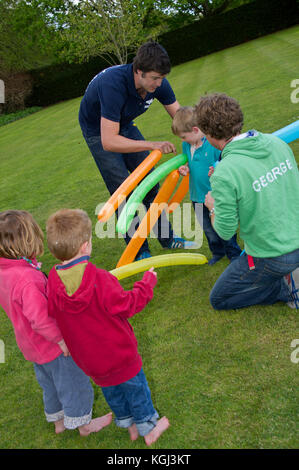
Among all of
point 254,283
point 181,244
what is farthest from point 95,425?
point 181,244

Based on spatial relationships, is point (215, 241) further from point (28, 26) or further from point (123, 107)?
point (28, 26)

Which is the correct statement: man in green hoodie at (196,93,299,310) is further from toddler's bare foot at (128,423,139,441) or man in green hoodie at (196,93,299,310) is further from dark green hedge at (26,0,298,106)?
dark green hedge at (26,0,298,106)

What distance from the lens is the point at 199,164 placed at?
145 inches

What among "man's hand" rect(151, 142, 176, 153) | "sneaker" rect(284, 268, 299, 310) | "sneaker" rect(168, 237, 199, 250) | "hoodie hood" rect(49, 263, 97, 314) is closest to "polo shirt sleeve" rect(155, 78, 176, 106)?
"man's hand" rect(151, 142, 176, 153)

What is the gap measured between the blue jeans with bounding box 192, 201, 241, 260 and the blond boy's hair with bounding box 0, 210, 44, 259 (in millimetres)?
2011

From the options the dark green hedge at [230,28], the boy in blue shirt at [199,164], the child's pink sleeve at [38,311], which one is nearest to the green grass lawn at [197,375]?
the boy in blue shirt at [199,164]

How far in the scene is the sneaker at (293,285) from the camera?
9.98 feet

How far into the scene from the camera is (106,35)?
26.2m

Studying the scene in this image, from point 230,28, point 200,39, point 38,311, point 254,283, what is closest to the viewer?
point 38,311

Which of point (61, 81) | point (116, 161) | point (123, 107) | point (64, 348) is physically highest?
point (61, 81)

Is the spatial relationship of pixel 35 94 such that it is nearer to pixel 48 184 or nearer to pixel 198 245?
pixel 48 184

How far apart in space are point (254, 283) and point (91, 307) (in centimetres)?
147

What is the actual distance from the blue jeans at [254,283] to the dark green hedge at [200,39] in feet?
88.9

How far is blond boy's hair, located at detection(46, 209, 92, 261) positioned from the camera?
2.06 meters
